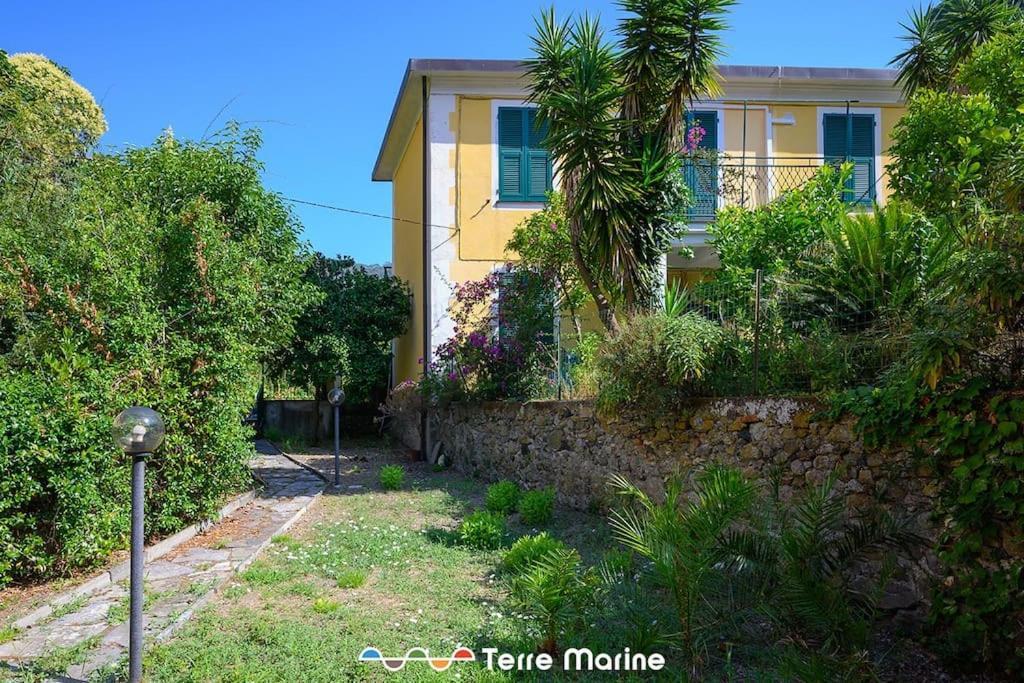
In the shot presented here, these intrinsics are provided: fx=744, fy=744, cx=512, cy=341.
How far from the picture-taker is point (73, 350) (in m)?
6.26

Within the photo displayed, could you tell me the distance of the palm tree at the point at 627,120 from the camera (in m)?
8.29

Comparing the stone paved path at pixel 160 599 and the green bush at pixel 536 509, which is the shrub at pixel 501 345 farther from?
the stone paved path at pixel 160 599

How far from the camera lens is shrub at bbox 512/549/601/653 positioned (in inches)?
176

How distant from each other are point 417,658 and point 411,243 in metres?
11.6

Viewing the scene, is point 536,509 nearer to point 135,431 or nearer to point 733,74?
point 135,431

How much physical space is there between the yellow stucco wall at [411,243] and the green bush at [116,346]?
4885mm

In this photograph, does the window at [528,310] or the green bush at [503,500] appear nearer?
the green bush at [503,500]

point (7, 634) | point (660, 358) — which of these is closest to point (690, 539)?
point (660, 358)

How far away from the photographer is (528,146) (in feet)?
42.1

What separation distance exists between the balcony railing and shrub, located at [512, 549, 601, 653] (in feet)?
27.4

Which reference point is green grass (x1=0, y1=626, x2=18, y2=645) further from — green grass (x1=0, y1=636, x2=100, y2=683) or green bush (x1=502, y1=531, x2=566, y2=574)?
green bush (x1=502, y1=531, x2=566, y2=574)

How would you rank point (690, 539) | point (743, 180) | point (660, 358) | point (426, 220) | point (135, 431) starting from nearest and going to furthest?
1. point (690, 539)
2. point (135, 431)
3. point (660, 358)
4. point (743, 180)
5. point (426, 220)

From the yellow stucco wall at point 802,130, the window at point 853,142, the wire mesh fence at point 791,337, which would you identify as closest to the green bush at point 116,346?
the wire mesh fence at point 791,337

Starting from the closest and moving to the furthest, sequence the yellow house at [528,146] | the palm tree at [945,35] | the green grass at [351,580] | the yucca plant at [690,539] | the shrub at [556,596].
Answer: the yucca plant at [690,539]
the shrub at [556,596]
the green grass at [351,580]
the palm tree at [945,35]
the yellow house at [528,146]
